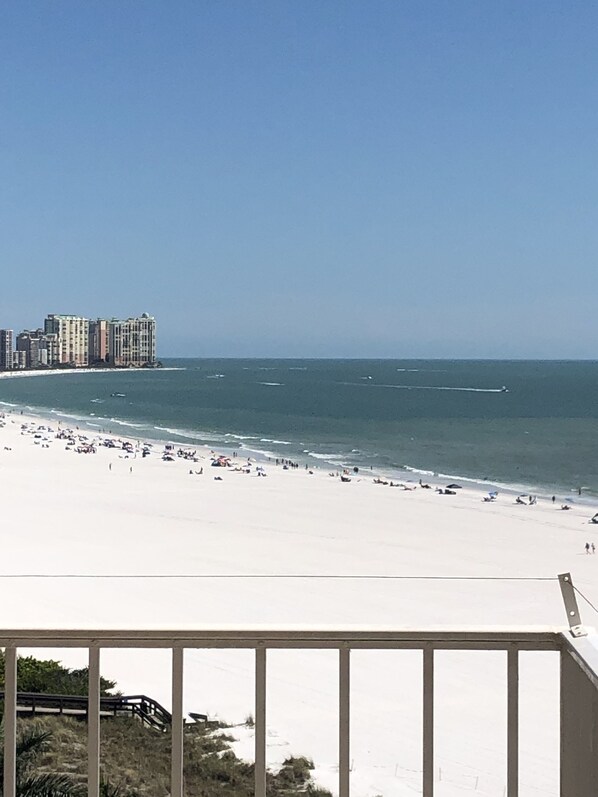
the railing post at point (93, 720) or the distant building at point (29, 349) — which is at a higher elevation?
the distant building at point (29, 349)

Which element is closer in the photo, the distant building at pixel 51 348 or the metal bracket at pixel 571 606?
the metal bracket at pixel 571 606

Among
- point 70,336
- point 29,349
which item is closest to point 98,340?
point 70,336

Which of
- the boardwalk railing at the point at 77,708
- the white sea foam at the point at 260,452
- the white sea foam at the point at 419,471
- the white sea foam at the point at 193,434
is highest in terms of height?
the boardwalk railing at the point at 77,708

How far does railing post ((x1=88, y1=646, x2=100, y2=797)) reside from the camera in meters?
1.75

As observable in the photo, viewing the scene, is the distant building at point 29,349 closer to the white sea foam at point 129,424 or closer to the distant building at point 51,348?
the distant building at point 51,348

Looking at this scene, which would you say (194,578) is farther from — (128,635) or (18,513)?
(18,513)

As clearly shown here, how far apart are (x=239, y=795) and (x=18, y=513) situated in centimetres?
2033

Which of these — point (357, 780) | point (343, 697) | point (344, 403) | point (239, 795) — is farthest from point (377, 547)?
point (344, 403)

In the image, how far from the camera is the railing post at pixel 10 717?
1755 mm

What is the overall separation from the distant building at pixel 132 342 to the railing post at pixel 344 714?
614 feet

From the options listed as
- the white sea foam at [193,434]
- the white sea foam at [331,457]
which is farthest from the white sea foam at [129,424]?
the white sea foam at [331,457]

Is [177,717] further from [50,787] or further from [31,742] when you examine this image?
[31,742]

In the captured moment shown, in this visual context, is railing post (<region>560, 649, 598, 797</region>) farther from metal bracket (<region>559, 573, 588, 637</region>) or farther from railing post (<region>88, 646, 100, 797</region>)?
railing post (<region>88, 646, 100, 797</region>)

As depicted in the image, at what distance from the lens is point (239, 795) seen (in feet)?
10.2
